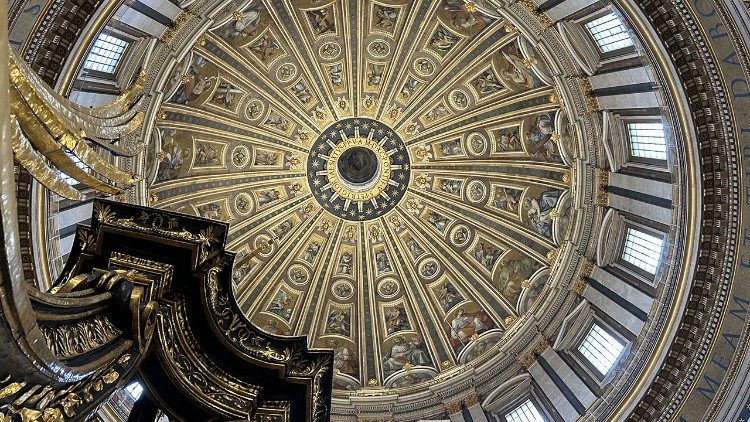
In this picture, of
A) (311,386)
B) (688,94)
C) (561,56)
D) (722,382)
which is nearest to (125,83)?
(311,386)

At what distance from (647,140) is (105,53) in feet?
48.6

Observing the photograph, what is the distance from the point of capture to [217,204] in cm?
2844

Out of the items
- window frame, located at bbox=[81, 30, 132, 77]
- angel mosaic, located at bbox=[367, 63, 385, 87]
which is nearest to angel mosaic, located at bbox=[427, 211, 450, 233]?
angel mosaic, located at bbox=[367, 63, 385, 87]

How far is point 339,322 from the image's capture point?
28.6 metres

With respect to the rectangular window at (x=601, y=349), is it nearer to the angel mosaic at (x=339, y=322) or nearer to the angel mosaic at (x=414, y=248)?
the angel mosaic at (x=414, y=248)

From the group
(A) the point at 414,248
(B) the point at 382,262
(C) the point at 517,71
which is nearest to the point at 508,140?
(C) the point at 517,71

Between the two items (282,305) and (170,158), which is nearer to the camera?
(170,158)

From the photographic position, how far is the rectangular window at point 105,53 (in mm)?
16516

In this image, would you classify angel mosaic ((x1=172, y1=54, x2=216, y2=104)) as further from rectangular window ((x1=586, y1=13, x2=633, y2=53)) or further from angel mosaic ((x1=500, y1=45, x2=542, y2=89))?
rectangular window ((x1=586, y1=13, x2=633, y2=53))

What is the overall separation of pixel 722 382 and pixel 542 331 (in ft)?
25.4

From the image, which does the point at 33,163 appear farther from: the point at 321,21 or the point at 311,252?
the point at 311,252

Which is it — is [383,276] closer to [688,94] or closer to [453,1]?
[453,1]

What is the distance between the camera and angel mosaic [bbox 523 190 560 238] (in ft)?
82.3

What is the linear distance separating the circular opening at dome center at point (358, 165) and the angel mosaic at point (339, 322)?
253 inches
